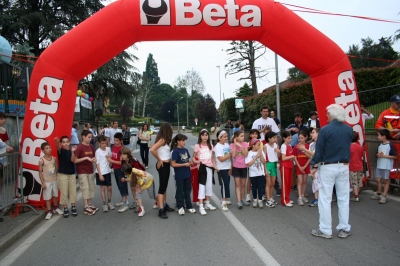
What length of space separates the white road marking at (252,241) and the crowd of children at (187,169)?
62cm

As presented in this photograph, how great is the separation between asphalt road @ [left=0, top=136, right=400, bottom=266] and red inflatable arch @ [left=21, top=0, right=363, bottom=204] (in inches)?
75.8

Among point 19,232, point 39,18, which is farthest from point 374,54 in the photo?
point 19,232

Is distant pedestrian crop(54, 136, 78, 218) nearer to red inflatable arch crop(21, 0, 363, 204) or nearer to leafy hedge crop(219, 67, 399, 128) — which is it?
red inflatable arch crop(21, 0, 363, 204)

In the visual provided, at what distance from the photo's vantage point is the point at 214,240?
4938 mm

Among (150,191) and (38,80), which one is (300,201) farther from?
(38,80)

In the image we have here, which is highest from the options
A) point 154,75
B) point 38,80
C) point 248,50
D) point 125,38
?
point 154,75

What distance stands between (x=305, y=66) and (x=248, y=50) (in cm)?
2454

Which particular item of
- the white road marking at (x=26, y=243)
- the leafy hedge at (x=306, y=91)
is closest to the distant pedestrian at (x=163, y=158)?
the white road marking at (x=26, y=243)

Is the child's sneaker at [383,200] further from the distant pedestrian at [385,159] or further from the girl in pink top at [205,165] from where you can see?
the girl in pink top at [205,165]

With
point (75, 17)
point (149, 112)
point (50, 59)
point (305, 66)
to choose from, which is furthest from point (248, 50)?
point (149, 112)

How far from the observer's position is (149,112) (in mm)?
112000

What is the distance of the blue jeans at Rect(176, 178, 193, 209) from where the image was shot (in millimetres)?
6547

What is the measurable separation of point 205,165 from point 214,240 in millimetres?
2085

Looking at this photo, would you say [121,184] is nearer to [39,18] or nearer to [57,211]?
[57,211]
